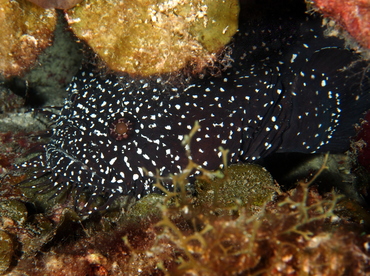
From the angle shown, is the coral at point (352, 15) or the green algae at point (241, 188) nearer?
the coral at point (352, 15)

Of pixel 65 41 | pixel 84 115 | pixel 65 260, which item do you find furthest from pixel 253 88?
pixel 65 41

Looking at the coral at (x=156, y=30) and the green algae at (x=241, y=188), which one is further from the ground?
the coral at (x=156, y=30)

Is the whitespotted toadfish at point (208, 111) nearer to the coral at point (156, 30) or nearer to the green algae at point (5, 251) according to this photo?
the coral at point (156, 30)

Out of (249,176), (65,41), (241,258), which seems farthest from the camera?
(65,41)

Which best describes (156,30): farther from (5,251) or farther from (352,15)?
(5,251)

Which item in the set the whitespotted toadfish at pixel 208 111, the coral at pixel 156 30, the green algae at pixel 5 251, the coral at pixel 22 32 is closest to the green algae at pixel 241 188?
the whitespotted toadfish at pixel 208 111

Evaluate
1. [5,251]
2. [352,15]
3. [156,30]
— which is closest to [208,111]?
[156,30]

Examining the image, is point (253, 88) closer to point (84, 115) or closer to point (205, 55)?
point (205, 55)
